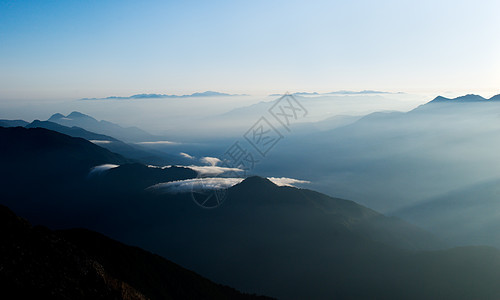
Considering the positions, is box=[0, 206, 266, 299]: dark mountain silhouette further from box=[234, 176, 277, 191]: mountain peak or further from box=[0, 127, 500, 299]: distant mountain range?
box=[234, 176, 277, 191]: mountain peak

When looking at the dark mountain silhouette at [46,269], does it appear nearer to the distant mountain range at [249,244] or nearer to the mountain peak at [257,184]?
the distant mountain range at [249,244]

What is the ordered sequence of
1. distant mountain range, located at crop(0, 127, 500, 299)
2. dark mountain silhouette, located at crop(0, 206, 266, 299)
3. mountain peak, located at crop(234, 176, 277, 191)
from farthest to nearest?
mountain peak, located at crop(234, 176, 277, 191), distant mountain range, located at crop(0, 127, 500, 299), dark mountain silhouette, located at crop(0, 206, 266, 299)

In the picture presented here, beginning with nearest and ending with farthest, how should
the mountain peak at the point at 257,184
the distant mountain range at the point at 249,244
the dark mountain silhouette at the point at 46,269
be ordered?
the dark mountain silhouette at the point at 46,269 → the distant mountain range at the point at 249,244 → the mountain peak at the point at 257,184

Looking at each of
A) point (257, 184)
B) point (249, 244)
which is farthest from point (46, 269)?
point (257, 184)

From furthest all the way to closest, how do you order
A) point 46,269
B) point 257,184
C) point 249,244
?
point 257,184, point 249,244, point 46,269

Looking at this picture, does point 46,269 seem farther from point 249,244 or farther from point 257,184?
point 257,184

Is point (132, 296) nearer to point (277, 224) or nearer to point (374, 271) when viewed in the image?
point (374, 271)

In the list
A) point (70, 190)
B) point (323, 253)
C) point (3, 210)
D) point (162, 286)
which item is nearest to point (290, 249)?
point (323, 253)

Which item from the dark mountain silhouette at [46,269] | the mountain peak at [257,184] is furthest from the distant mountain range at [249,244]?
the mountain peak at [257,184]

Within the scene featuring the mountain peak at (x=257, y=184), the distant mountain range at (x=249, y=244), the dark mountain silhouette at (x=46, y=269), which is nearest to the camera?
the dark mountain silhouette at (x=46, y=269)

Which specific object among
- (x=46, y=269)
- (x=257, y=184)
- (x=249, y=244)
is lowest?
(x=249, y=244)

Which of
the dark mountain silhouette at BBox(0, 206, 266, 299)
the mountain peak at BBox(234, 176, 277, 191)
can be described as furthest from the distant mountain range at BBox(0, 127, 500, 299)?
the mountain peak at BBox(234, 176, 277, 191)

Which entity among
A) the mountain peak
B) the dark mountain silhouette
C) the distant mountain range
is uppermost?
the dark mountain silhouette
